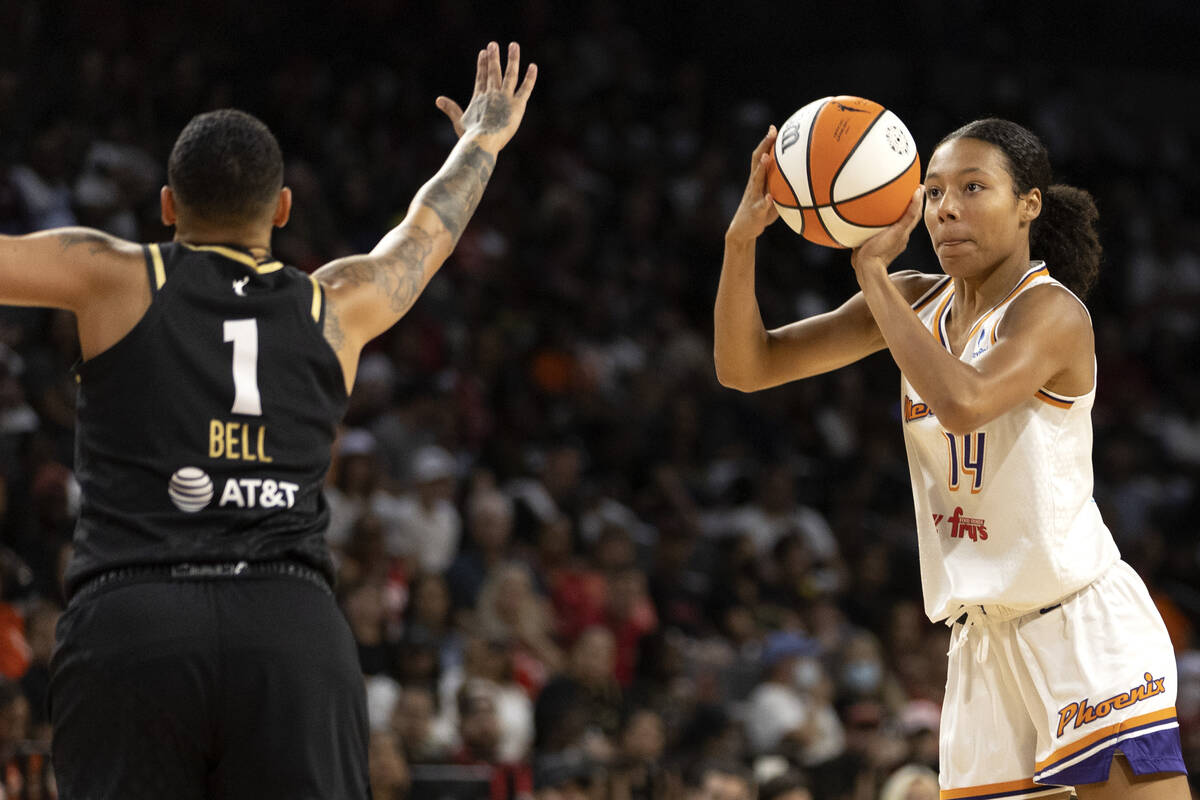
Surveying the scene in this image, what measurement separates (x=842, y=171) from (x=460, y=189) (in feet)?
3.27

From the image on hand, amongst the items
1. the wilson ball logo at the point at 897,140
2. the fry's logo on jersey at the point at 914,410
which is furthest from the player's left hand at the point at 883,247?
the fry's logo on jersey at the point at 914,410

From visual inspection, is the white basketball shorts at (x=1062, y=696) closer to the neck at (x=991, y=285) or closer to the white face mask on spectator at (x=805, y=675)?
the neck at (x=991, y=285)

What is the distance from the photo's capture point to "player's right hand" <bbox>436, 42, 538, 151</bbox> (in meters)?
3.86

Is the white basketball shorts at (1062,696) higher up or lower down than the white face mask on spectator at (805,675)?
higher up

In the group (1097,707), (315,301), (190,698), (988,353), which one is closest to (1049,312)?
(988,353)

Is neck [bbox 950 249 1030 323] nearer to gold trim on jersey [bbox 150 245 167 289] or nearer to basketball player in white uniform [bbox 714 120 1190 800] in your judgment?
basketball player in white uniform [bbox 714 120 1190 800]

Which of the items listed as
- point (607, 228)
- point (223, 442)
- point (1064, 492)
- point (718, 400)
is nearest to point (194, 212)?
point (223, 442)

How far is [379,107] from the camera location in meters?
12.4

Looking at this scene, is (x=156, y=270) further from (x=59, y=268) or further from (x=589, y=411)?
(x=589, y=411)

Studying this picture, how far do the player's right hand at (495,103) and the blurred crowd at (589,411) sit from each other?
3656 millimetres

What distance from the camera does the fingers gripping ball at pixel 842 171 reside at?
3.82m

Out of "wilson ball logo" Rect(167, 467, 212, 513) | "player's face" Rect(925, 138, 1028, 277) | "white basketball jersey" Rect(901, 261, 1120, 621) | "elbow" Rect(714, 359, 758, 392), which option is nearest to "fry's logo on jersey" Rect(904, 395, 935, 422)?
"white basketball jersey" Rect(901, 261, 1120, 621)

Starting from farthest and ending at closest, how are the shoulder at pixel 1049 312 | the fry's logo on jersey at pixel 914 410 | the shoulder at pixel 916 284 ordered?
the shoulder at pixel 916 284
the fry's logo on jersey at pixel 914 410
the shoulder at pixel 1049 312

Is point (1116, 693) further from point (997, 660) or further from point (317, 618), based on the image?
point (317, 618)
